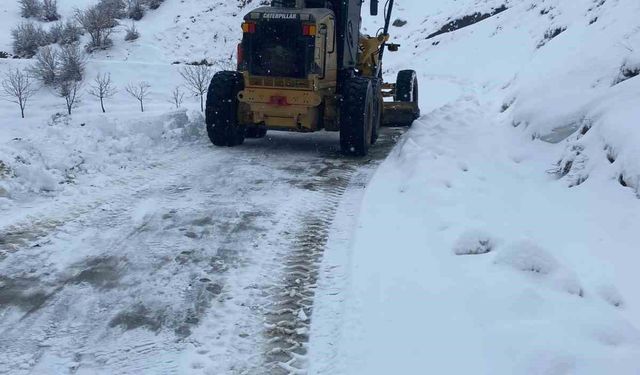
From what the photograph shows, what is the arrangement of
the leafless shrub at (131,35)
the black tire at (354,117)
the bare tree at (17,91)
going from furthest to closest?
the leafless shrub at (131,35), the bare tree at (17,91), the black tire at (354,117)

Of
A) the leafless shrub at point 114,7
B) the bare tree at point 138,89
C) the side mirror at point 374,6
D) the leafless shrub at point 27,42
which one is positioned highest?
the leafless shrub at point 114,7

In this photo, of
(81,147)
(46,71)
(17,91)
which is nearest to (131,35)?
(46,71)

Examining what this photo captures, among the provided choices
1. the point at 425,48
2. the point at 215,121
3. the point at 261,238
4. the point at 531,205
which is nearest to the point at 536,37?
the point at 425,48

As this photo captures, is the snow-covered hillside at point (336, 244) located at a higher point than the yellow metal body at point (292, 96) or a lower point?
lower

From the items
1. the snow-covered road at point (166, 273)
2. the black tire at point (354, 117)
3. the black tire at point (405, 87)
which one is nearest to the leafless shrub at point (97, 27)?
the black tire at point (405, 87)

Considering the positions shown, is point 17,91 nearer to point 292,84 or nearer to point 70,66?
point 70,66

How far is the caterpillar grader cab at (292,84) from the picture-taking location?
384 inches

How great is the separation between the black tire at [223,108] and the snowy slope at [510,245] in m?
2.83

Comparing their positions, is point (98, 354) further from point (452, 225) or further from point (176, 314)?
point (452, 225)

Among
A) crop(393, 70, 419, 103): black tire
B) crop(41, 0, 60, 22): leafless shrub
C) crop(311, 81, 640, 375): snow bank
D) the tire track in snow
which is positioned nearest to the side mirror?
crop(393, 70, 419, 103): black tire

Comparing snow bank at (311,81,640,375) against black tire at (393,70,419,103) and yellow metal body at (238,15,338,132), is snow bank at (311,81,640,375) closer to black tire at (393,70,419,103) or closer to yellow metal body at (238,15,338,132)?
yellow metal body at (238,15,338,132)

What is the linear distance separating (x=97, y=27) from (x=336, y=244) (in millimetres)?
19375

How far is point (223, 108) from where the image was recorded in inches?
404

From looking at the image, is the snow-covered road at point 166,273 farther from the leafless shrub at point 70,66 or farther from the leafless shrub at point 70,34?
the leafless shrub at point 70,34
